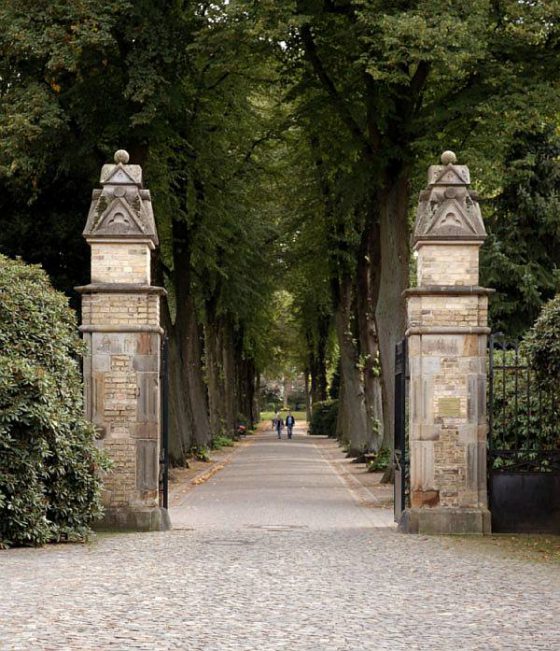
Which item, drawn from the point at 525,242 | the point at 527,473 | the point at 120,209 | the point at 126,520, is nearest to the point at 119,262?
the point at 120,209

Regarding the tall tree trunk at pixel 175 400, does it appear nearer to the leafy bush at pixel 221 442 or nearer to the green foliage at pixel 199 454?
the green foliage at pixel 199 454

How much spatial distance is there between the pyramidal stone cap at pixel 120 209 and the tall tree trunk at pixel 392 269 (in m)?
8.14

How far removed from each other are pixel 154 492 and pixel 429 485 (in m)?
3.58

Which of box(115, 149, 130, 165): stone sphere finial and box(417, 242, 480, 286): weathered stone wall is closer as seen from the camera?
box(417, 242, 480, 286): weathered stone wall

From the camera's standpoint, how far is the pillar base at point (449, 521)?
15.7 metres

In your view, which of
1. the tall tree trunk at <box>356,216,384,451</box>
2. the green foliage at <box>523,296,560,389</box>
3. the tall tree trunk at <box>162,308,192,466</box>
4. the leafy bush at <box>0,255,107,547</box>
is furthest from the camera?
the tall tree trunk at <box>356,216,384,451</box>

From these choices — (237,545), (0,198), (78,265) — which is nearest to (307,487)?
(78,265)

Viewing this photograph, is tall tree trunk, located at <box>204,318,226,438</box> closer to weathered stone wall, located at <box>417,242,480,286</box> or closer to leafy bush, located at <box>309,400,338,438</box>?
leafy bush, located at <box>309,400,338,438</box>

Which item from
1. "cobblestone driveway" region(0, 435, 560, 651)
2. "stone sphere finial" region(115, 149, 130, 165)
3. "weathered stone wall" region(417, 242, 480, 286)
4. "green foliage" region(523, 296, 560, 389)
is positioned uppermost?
"stone sphere finial" region(115, 149, 130, 165)

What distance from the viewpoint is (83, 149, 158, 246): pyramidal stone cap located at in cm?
1617

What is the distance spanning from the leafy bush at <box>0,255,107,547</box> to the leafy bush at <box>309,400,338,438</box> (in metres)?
47.9

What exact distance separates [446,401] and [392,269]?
831 cm

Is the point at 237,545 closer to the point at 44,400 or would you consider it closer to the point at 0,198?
the point at 44,400

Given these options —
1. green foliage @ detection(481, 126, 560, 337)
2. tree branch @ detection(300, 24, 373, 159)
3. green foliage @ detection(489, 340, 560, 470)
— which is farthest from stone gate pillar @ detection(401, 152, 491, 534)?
green foliage @ detection(481, 126, 560, 337)
